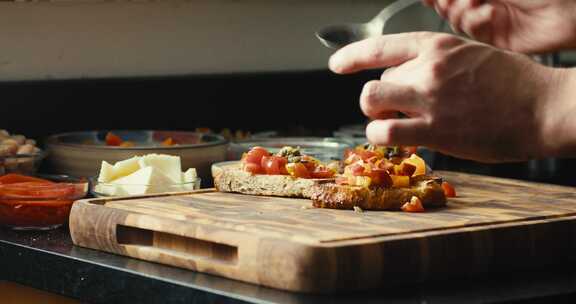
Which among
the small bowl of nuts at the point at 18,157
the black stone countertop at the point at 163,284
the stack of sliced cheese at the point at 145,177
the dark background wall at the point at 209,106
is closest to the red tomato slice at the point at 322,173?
the stack of sliced cheese at the point at 145,177

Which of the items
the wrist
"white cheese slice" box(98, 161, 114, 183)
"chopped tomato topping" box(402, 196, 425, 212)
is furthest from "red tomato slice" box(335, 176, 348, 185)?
the wrist

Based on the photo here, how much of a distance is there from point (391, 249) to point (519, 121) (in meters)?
0.26

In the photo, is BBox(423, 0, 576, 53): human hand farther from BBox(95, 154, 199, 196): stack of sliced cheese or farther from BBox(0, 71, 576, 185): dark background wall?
BBox(0, 71, 576, 185): dark background wall

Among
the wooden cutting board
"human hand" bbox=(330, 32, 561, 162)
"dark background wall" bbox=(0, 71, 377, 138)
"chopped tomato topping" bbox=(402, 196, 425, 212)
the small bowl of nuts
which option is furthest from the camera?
"dark background wall" bbox=(0, 71, 377, 138)

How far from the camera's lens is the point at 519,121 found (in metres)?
1.53

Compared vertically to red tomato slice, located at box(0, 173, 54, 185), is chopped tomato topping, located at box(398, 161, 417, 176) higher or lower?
higher

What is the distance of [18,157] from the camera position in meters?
2.38

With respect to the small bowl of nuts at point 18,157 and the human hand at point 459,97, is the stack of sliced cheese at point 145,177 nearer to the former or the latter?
the small bowl of nuts at point 18,157

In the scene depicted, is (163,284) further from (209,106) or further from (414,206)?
(209,106)

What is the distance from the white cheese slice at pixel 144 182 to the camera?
7.06ft

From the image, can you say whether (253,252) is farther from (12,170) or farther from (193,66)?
(193,66)

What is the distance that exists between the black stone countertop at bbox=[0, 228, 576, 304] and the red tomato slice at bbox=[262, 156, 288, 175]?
39cm

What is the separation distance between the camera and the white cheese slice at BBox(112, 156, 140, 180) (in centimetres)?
222

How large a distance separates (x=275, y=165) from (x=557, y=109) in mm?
753
